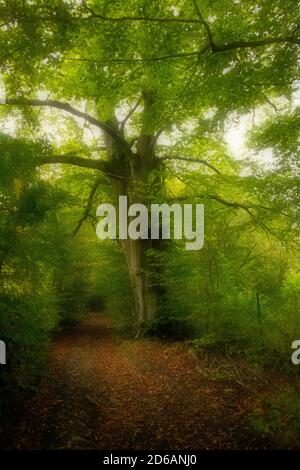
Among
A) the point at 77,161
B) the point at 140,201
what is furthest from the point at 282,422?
the point at 77,161

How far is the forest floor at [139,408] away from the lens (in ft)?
18.2

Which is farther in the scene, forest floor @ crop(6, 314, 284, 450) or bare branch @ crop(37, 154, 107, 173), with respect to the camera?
bare branch @ crop(37, 154, 107, 173)

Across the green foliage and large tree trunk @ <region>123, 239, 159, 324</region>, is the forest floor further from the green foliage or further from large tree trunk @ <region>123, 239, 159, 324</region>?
large tree trunk @ <region>123, 239, 159, 324</region>

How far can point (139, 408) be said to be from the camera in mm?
7070

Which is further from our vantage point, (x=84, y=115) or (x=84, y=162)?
(x=84, y=162)

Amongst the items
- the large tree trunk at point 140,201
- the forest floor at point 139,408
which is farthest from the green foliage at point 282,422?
the large tree trunk at point 140,201

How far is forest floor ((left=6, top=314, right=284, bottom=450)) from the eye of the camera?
218 inches

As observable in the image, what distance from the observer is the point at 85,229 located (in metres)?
21.5

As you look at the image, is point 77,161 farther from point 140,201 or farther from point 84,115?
point 140,201

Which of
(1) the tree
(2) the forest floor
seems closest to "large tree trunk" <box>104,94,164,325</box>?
(2) the forest floor

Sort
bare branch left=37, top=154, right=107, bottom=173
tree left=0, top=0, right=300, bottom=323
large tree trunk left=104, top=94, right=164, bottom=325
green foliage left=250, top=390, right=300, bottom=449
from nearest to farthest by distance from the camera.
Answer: green foliage left=250, top=390, right=300, bottom=449 < tree left=0, top=0, right=300, bottom=323 < bare branch left=37, top=154, right=107, bottom=173 < large tree trunk left=104, top=94, right=164, bottom=325

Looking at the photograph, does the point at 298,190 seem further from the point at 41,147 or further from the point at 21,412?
the point at 21,412

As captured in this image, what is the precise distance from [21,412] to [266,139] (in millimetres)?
6608
